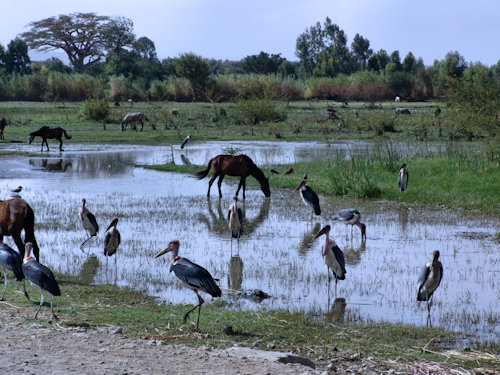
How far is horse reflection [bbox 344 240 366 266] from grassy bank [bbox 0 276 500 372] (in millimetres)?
3113

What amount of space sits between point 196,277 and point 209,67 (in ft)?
160

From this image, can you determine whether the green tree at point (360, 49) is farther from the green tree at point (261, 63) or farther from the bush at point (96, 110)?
the bush at point (96, 110)

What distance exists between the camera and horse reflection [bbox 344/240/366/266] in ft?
36.5

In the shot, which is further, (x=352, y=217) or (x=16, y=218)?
(x=352, y=217)

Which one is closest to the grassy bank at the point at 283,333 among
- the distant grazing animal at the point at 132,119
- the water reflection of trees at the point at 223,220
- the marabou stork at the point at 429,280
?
the marabou stork at the point at 429,280

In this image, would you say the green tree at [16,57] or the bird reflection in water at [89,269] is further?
the green tree at [16,57]

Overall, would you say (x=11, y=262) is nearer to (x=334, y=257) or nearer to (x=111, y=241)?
(x=111, y=241)

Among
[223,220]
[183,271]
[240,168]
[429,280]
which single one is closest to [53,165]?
[240,168]

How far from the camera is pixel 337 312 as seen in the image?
27.6 ft

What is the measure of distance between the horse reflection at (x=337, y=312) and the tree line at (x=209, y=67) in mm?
33809

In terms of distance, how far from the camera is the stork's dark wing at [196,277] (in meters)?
7.33

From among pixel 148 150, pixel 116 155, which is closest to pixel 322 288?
pixel 116 155

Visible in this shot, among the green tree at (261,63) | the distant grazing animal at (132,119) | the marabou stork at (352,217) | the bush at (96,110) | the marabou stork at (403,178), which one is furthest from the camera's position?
the green tree at (261,63)

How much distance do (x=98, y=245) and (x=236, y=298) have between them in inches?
155
